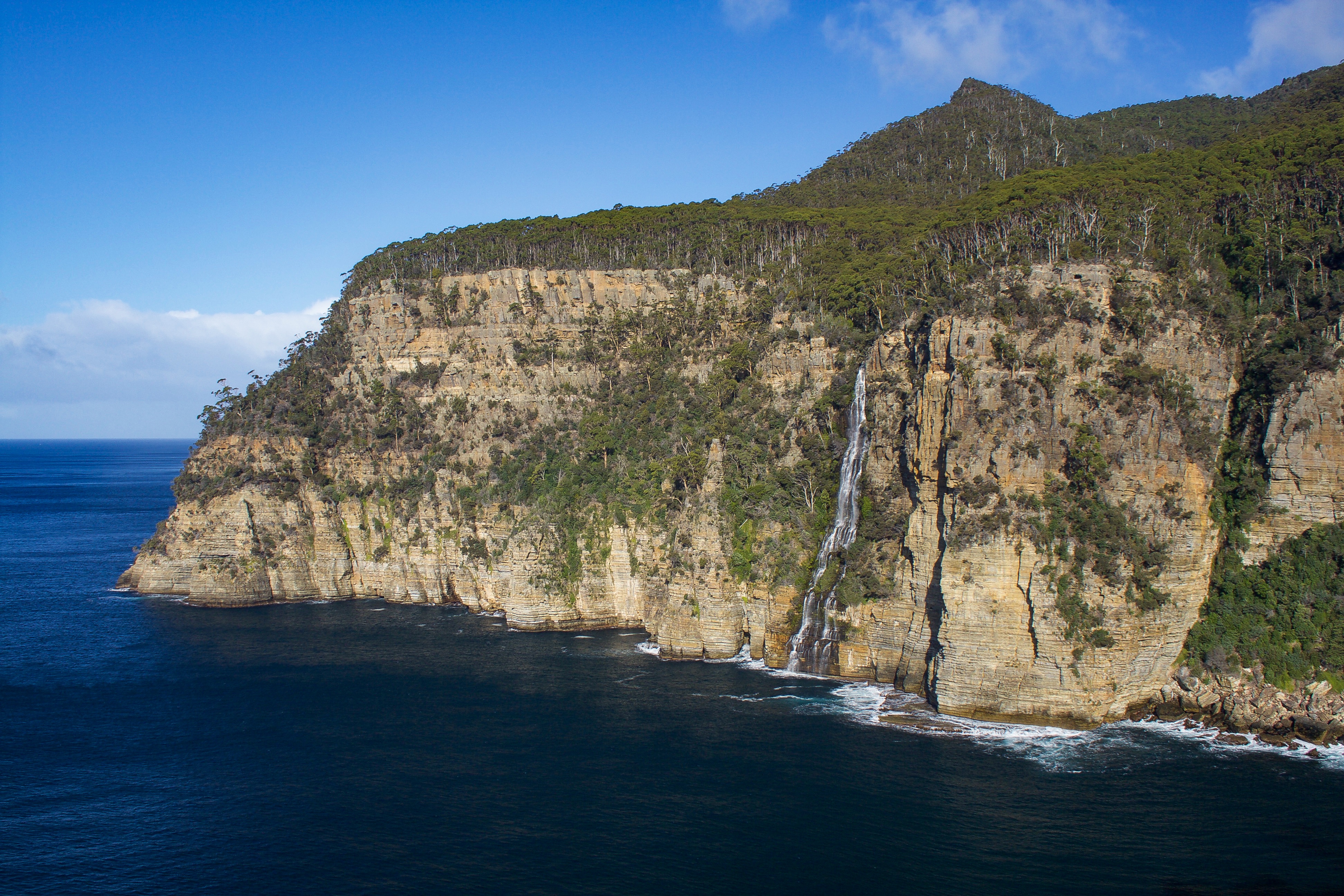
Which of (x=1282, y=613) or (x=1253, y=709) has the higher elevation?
(x=1282, y=613)

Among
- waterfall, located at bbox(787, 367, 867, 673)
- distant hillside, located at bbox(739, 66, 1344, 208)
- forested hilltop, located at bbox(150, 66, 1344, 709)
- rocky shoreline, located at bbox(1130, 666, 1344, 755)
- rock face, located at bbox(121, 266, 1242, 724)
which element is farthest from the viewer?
distant hillside, located at bbox(739, 66, 1344, 208)

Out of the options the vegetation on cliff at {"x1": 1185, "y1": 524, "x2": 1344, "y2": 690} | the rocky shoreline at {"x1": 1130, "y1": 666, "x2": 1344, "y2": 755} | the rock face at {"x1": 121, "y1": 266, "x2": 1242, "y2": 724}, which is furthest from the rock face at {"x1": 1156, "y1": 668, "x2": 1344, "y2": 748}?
the rock face at {"x1": 121, "y1": 266, "x2": 1242, "y2": 724}

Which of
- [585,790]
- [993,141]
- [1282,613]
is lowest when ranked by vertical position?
[585,790]

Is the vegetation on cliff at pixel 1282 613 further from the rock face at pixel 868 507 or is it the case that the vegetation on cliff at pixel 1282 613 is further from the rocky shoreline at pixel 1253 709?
the rock face at pixel 868 507

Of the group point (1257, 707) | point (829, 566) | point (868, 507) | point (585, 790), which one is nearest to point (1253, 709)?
point (1257, 707)

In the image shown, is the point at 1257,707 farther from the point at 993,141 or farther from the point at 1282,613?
the point at 993,141

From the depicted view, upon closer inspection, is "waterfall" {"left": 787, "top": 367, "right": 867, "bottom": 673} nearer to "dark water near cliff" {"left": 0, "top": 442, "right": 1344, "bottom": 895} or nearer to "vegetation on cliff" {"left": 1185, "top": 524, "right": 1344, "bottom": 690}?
"dark water near cliff" {"left": 0, "top": 442, "right": 1344, "bottom": 895}

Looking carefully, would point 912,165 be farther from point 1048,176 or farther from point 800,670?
point 800,670

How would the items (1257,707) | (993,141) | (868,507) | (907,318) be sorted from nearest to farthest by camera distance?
(1257,707)
(868,507)
(907,318)
(993,141)

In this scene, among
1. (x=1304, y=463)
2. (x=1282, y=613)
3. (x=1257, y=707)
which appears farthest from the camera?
(x=1304, y=463)
